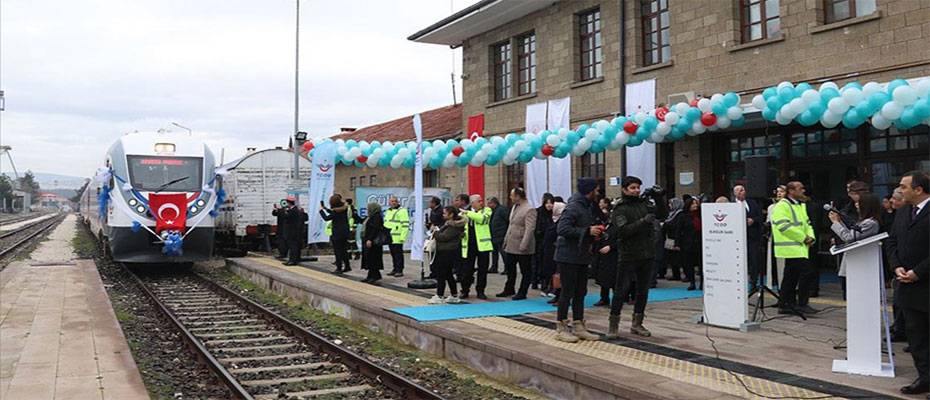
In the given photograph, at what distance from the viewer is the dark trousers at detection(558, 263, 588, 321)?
817 centimetres

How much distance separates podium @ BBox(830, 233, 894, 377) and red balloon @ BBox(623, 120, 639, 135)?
5672mm

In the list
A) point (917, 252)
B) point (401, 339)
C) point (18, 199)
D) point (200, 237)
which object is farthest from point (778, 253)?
point (18, 199)

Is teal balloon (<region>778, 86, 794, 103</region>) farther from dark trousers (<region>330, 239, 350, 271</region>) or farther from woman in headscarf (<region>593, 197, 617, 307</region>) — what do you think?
dark trousers (<region>330, 239, 350, 271</region>)

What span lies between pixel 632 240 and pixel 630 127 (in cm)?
432

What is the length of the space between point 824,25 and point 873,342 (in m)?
8.42

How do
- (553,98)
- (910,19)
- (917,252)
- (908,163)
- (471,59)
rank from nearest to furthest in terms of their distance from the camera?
(917,252) → (910,19) → (908,163) → (553,98) → (471,59)

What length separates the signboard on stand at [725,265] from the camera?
27.8ft

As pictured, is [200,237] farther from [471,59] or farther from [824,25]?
[824,25]

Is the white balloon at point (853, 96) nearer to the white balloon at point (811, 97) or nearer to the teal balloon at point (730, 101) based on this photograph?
the white balloon at point (811, 97)

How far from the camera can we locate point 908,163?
496 inches

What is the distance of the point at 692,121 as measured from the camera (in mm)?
11328

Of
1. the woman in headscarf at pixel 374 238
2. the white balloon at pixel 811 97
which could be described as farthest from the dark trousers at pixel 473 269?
the white balloon at pixel 811 97

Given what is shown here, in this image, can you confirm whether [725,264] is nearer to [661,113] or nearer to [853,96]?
[853,96]

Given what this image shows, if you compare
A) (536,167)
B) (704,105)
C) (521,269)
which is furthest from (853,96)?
(536,167)
